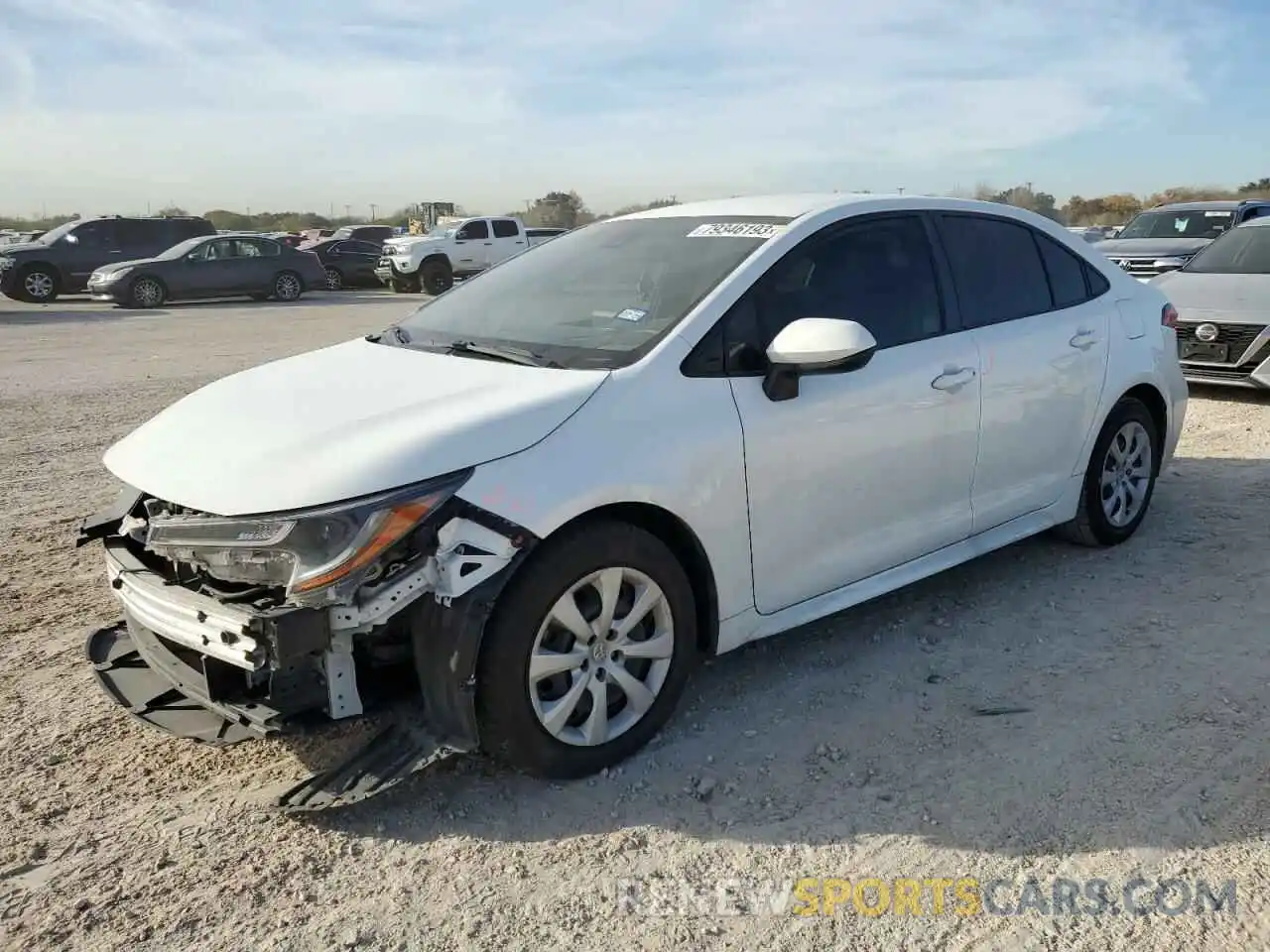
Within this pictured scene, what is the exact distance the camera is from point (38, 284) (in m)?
22.6

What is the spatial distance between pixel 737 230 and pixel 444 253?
79.8ft

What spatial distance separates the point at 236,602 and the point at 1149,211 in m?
16.0

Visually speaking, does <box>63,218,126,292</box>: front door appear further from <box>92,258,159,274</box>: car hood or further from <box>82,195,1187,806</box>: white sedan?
<box>82,195,1187,806</box>: white sedan

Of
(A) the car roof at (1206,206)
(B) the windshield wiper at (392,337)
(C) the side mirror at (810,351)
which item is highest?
(A) the car roof at (1206,206)

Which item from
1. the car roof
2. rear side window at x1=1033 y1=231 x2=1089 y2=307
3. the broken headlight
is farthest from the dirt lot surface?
the car roof

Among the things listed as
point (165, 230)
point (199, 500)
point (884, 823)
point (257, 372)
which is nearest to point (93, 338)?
point (165, 230)

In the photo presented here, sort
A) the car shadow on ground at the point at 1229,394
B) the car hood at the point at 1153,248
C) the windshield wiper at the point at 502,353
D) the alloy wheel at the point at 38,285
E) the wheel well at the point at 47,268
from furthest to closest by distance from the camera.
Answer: the alloy wheel at the point at 38,285 → the wheel well at the point at 47,268 → the car hood at the point at 1153,248 → the car shadow on ground at the point at 1229,394 → the windshield wiper at the point at 502,353

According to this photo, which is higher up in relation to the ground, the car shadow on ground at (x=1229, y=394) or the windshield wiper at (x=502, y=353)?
the windshield wiper at (x=502, y=353)

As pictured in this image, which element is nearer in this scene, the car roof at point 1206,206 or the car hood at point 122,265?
the car roof at point 1206,206

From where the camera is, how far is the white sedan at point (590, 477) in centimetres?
290

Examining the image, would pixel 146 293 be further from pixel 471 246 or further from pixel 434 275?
pixel 471 246

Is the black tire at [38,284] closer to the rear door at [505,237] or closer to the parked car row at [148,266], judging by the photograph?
the parked car row at [148,266]

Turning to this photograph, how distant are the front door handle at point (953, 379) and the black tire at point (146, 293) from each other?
67.0ft

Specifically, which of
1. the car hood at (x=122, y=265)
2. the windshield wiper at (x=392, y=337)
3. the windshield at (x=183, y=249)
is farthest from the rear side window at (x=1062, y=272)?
the windshield at (x=183, y=249)
